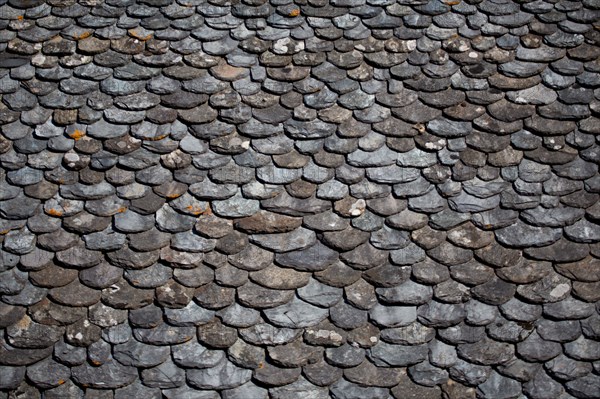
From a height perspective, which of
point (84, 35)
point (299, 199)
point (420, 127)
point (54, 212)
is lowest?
point (54, 212)

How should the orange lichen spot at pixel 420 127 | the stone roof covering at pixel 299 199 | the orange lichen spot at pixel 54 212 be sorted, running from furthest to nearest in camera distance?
the orange lichen spot at pixel 420 127, the orange lichen spot at pixel 54 212, the stone roof covering at pixel 299 199

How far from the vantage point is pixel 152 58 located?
460 cm

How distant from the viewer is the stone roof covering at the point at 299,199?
12.7 ft

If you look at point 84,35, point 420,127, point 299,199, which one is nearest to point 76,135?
point 84,35

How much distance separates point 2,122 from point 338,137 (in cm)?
211

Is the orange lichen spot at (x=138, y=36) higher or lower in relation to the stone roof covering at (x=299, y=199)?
higher

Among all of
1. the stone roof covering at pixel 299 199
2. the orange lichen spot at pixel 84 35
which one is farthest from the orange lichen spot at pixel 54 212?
the orange lichen spot at pixel 84 35

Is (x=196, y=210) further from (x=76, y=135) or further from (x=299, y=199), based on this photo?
(x=76, y=135)

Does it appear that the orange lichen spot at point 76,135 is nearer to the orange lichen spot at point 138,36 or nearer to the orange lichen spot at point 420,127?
the orange lichen spot at point 138,36

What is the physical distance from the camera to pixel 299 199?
420 cm

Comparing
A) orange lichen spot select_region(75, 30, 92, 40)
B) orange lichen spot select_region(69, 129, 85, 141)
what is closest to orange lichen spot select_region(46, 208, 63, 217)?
orange lichen spot select_region(69, 129, 85, 141)

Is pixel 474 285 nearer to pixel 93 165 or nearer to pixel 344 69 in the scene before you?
pixel 344 69

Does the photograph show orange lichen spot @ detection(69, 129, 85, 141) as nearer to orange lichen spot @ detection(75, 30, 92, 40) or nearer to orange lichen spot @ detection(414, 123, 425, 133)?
orange lichen spot @ detection(75, 30, 92, 40)

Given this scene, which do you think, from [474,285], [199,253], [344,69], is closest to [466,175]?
[474,285]
